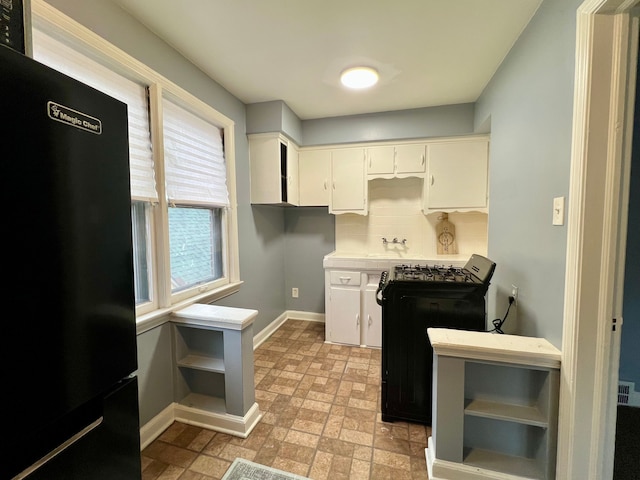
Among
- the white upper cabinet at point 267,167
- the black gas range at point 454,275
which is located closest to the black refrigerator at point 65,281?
the black gas range at point 454,275

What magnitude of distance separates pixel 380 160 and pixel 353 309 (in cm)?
170

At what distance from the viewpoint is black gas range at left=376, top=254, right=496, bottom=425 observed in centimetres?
165

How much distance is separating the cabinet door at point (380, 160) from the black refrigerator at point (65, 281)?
8.65 ft

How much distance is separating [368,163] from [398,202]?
0.62m

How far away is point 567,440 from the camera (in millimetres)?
1181

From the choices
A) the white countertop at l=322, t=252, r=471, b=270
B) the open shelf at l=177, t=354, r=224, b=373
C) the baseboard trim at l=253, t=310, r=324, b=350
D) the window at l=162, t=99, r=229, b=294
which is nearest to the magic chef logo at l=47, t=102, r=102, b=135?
the window at l=162, t=99, r=229, b=294

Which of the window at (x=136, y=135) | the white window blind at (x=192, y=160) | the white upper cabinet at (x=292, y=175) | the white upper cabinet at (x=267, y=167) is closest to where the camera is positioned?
the window at (x=136, y=135)

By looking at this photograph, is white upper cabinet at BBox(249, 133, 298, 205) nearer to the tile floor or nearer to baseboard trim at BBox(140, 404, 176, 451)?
the tile floor

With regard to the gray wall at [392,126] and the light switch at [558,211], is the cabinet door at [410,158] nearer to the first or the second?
the gray wall at [392,126]

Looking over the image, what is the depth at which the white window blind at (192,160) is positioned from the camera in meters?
1.90

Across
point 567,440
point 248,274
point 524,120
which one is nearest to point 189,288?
point 248,274

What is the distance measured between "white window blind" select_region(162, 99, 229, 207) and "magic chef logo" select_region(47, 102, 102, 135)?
1.17 metres

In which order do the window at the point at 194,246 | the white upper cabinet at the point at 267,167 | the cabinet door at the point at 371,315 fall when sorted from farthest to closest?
the cabinet door at the point at 371,315
the white upper cabinet at the point at 267,167
the window at the point at 194,246

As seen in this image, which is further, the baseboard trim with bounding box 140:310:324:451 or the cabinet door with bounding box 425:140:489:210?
the cabinet door with bounding box 425:140:489:210
